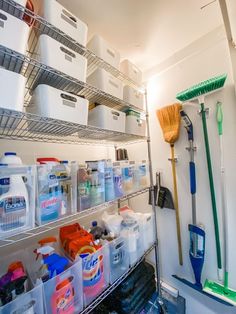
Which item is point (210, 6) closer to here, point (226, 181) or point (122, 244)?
A: point (226, 181)

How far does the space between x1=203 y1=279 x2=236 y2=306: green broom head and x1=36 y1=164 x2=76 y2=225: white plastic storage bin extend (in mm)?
1160

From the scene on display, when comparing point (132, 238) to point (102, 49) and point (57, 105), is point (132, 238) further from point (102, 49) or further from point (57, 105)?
point (102, 49)

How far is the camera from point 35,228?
0.70 meters

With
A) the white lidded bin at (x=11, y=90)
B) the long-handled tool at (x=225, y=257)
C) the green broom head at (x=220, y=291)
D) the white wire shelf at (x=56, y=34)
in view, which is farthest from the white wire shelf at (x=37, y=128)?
the green broom head at (x=220, y=291)

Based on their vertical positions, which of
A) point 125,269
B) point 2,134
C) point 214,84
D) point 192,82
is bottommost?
point 125,269

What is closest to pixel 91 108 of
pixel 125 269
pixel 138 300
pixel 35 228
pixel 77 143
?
pixel 77 143

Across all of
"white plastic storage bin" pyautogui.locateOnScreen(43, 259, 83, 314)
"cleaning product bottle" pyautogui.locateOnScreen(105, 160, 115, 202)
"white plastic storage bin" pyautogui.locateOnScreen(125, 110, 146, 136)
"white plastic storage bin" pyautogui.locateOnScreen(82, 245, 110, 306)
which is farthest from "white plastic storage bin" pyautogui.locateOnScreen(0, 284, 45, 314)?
"white plastic storage bin" pyautogui.locateOnScreen(125, 110, 146, 136)

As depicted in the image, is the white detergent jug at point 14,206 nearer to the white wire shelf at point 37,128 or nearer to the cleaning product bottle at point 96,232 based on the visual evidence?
the white wire shelf at point 37,128

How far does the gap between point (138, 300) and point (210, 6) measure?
205 centimetres

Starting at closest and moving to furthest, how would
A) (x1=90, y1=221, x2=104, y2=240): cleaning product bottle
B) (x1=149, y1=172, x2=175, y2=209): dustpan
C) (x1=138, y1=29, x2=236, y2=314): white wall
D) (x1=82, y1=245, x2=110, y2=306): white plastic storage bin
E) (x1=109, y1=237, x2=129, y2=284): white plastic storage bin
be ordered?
(x1=82, y1=245, x2=110, y2=306): white plastic storage bin < (x1=109, y1=237, x2=129, y2=284): white plastic storage bin < (x1=90, y1=221, x2=104, y2=240): cleaning product bottle < (x1=138, y1=29, x2=236, y2=314): white wall < (x1=149, y1=172, x2=175, y2=209): dustpan

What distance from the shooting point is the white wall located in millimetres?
1221

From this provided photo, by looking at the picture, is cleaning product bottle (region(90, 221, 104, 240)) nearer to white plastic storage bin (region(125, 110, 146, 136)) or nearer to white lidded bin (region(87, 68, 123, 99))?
white plastic storage bin (region(125, 110, 146, 136))

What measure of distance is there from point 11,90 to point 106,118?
0.57 m

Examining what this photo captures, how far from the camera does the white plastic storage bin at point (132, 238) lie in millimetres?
1126
